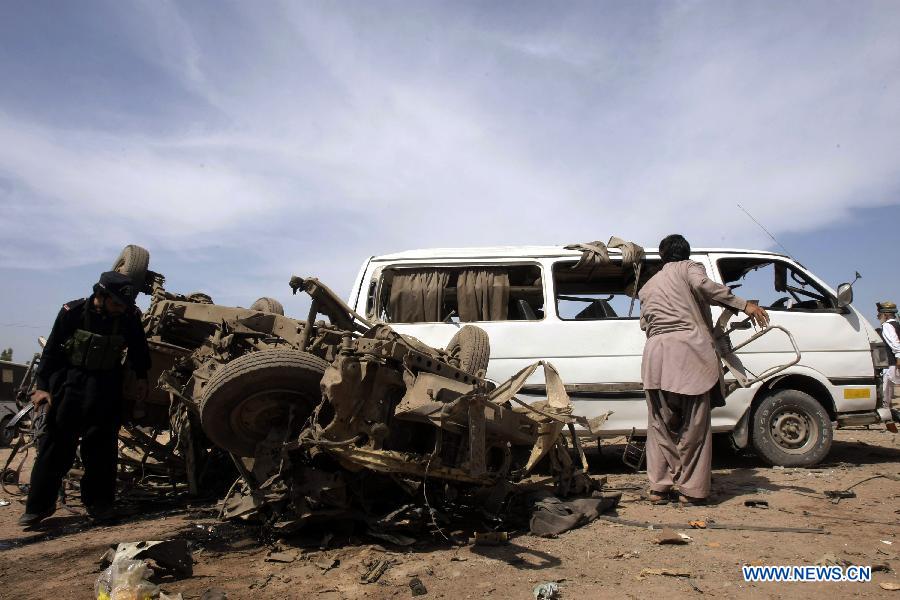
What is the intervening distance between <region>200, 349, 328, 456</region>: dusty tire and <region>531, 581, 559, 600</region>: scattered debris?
1.48m

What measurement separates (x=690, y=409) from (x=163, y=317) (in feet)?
13.8

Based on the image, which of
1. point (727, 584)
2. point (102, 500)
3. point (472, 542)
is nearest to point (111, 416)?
point (102, 500)

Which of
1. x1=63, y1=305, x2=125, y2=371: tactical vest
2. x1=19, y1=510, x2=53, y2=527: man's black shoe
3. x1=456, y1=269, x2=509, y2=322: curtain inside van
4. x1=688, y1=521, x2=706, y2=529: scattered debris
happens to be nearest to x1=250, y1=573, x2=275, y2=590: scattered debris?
x1=19, y1=510, x2=53, y2=527: man's black shoe

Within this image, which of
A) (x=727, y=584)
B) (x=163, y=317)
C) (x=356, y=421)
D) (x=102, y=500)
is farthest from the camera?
(x=163, y=317)

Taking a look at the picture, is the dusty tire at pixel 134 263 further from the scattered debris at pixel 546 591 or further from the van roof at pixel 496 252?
the scattered debris at pixel 546 591

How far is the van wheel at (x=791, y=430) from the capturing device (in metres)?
5.26

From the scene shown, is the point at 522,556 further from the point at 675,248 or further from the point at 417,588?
the point at 675,248

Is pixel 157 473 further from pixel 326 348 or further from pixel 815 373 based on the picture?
pixel 815 373

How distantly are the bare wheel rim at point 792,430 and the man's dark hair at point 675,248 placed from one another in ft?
6.95

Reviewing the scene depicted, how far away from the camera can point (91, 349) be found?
4.07 m

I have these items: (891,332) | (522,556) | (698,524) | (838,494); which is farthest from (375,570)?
(891,332)

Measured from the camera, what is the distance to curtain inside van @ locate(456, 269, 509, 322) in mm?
5434

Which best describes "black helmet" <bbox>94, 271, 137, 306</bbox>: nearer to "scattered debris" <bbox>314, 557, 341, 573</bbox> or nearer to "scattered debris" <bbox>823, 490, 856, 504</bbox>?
"scattered debris" <bbox>314, 557, 341, 573</bbox>

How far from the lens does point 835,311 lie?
5.55 metres
